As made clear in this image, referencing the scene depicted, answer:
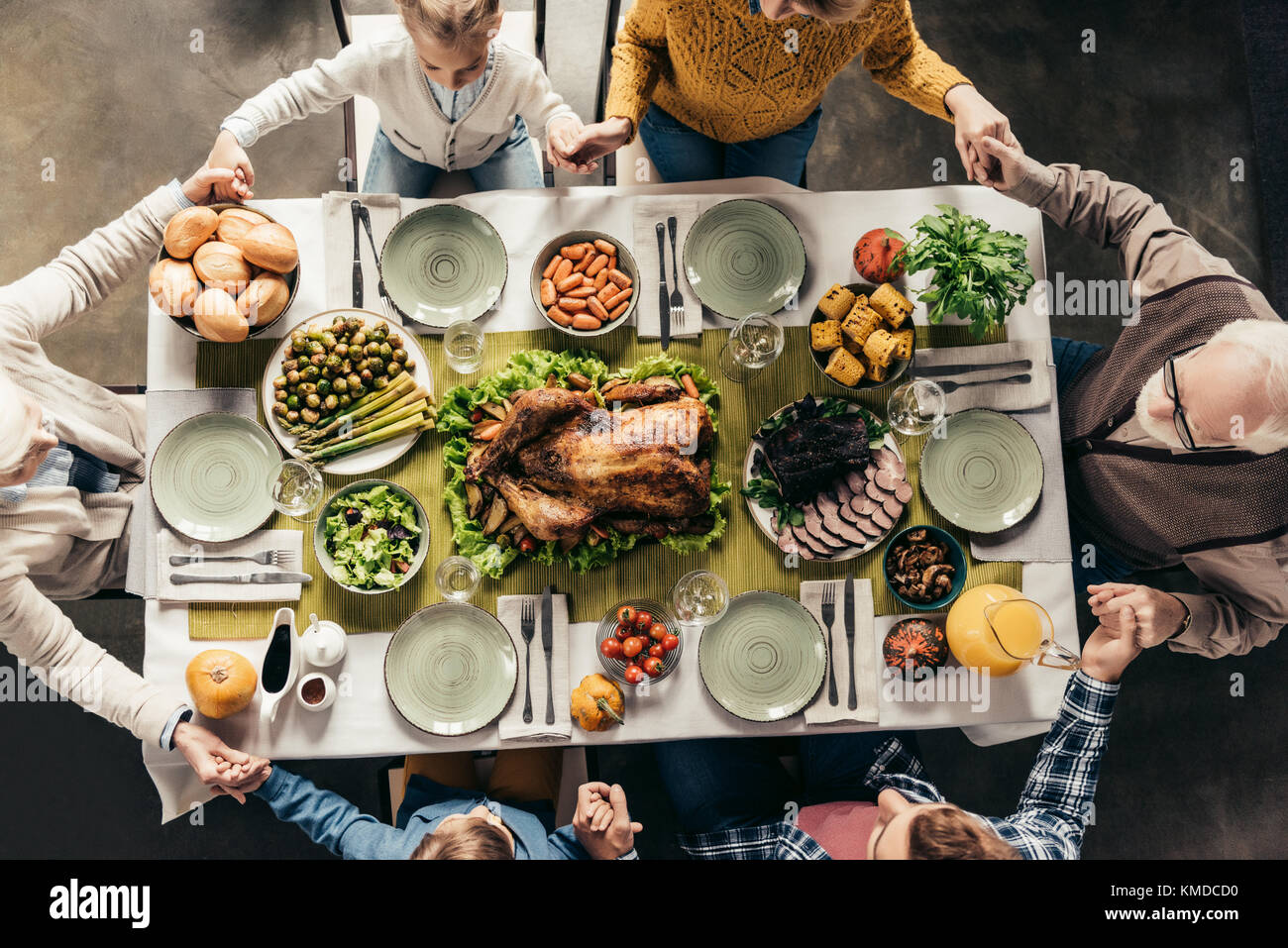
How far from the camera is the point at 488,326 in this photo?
7.68 ft

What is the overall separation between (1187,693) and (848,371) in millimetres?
2425

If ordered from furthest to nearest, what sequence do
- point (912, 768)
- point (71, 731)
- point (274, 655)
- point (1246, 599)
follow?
point (71, 731) < point (912, 768) < point (1246, 599) < point (274, 655)

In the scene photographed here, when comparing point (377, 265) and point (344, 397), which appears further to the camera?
point (377, 265)

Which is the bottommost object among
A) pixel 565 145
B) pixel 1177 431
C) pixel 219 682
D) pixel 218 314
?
pixel 219 682

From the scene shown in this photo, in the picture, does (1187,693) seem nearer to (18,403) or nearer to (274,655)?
(274,655)

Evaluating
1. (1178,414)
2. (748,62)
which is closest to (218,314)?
(748,62)

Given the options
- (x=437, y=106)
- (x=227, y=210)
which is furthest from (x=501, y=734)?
(x=437, y=106)

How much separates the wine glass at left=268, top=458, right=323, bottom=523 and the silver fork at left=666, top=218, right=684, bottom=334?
1.06m

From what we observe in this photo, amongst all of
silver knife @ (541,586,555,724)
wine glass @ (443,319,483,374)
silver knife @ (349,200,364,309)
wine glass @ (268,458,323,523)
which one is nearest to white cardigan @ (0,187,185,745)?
silver knife @ (349,200,364,309)

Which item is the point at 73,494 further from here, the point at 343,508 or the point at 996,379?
the point at 996,379

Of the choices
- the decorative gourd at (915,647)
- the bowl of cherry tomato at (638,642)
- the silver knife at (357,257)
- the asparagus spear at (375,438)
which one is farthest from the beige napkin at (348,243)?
the decorative gourd at (915,647)

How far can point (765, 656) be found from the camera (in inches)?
89.6

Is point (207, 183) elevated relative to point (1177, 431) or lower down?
elevated

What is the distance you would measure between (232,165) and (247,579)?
114cm
